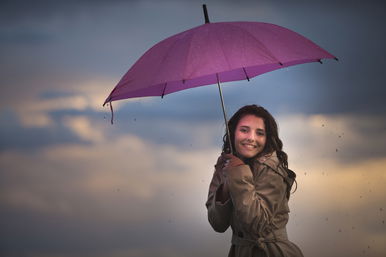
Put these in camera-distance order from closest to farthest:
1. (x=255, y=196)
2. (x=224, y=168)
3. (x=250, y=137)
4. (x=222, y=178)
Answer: (x=255, y=196) → (x=224, y=168) → (x=222, y=178) → (x=250, y=137)

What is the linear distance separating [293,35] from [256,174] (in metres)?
1.43

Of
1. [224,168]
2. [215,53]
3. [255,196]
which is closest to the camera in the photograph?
[215,53]

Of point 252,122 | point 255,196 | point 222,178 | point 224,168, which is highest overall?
point 252,122

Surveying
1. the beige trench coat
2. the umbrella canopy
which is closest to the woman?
the beige trench coat

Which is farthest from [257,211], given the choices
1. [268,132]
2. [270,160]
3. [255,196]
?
[268,132]

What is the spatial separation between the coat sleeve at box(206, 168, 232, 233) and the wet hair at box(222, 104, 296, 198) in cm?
46

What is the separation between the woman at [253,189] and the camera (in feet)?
18.3

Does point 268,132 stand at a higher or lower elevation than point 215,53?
lower

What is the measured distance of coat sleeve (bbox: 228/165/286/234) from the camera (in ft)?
18.1

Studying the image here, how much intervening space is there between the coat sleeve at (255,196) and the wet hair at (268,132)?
234 mm

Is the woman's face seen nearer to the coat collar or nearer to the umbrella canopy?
the coat collar

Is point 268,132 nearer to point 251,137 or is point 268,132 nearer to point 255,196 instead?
point 251,137

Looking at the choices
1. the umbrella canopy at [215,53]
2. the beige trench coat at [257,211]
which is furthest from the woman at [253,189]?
the umbrella canopy at [215,53]

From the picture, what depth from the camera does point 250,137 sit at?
236 inches
